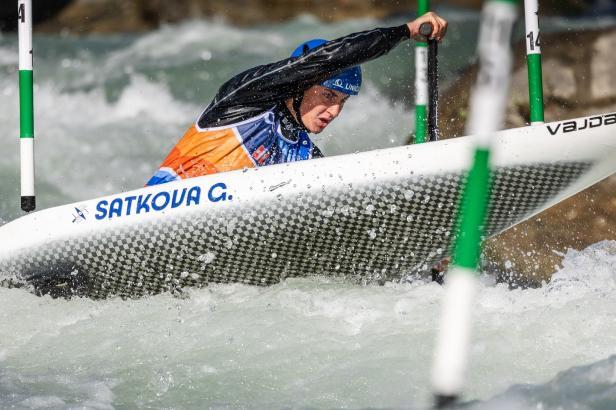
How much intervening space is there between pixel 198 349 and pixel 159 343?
0.55 ft

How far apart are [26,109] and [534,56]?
7.41 ft

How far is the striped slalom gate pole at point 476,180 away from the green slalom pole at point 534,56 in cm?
226

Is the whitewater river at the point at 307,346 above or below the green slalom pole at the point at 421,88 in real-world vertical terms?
below

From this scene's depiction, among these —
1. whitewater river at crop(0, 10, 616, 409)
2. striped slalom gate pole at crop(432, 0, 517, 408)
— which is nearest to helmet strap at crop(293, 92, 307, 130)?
whitewater river at crop(0, 10, 616, 409)

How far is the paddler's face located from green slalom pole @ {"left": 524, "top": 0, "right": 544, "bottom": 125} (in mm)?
890

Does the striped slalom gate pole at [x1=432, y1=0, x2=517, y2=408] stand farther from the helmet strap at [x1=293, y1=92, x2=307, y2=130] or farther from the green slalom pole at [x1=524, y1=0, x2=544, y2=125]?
the green slalom pole at [x1=524, y1=0, x2=544, y2=125]

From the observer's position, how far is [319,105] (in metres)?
3.61

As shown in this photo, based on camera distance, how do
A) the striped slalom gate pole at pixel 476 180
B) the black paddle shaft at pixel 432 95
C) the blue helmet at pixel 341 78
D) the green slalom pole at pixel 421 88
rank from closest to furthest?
1. the striped slalom gate pole at pixel 476 180
2. the blue helmet at pixel 341 78
3. the black paddle shaft at pixel 432 95
4. the green slalom pole at pixel 421 88

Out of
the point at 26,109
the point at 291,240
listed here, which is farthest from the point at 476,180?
the point at 26,109

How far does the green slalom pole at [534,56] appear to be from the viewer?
12.5ft

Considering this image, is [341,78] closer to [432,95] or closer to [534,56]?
[432,95]

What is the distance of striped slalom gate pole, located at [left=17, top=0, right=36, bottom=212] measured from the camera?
3.79 metres

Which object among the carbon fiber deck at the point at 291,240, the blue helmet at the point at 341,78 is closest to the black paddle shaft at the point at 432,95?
the blue helmet at the point at 341,78

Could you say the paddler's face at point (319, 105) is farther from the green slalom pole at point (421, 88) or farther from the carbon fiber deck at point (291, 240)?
the green slalom pole at point (421, 88)
